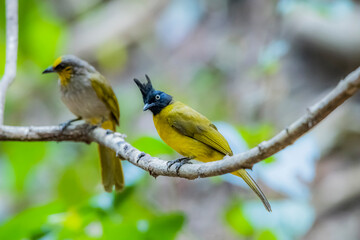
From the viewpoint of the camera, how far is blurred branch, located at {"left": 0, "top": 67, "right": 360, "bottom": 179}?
3.94ft

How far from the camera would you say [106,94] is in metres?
3.37

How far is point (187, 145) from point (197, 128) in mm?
109

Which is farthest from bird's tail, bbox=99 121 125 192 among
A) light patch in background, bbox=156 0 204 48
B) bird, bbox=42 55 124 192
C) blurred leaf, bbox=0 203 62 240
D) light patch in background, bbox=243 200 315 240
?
light patch in background, bbox=156 0 204 48

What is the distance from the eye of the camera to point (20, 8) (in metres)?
4.11

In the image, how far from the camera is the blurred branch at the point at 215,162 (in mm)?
1200

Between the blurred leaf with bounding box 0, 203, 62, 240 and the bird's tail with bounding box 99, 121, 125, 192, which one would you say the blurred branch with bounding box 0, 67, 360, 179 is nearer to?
the bird's tail with bounding box 99, 121, 125, 192

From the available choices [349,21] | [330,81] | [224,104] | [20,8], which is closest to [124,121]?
[224,104]

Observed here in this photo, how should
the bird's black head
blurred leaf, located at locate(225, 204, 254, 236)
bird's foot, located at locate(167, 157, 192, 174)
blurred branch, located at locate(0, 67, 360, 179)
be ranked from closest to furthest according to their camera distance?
blurred branch, located at locate(0, 67, 360, 179) → bird's foot, located at locate(167, 157, 192, 174) → the bird's black head → blurred leaf, located at locate(225, 204, 254, 236)

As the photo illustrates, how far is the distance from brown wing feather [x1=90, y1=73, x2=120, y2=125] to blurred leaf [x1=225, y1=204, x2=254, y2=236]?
3.69 ft

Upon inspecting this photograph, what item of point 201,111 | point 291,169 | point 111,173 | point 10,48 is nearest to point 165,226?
point 111,173

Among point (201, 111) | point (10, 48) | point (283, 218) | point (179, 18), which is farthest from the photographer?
point (179, 18)

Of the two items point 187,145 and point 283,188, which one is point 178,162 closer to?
point 187,145

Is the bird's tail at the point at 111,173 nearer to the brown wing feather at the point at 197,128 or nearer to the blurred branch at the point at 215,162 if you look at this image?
the blurred branch at the point at 215,162

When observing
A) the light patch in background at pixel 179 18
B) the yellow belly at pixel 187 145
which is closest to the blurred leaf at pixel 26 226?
the yellow belly at pixel 187 145
